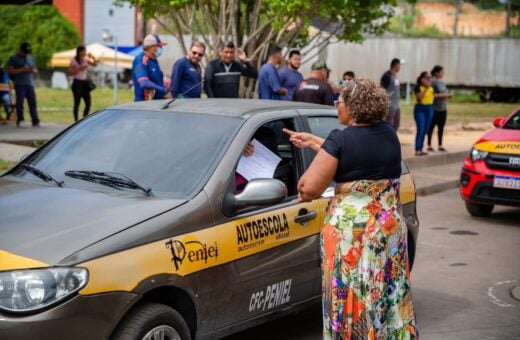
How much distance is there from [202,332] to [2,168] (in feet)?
26.8

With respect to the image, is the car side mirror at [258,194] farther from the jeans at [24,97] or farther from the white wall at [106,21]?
the white wall at [106,21]

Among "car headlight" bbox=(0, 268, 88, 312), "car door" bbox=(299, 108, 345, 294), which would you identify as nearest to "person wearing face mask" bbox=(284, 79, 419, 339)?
"car door" bbox=(299, 108, 345, 294)

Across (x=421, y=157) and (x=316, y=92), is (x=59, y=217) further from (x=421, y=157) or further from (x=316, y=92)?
(x=421, y=157)

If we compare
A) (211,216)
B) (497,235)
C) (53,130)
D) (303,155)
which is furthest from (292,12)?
(211,216)

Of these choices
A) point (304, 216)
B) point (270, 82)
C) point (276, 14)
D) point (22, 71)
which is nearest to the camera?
point (304, 216)

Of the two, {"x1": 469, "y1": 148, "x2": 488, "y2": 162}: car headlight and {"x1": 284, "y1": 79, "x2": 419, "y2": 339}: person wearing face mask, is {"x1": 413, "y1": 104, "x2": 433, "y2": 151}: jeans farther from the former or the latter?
{"x1": 284, "y1": 79, "x2": 419, "y2": 339}: person wearing face mask

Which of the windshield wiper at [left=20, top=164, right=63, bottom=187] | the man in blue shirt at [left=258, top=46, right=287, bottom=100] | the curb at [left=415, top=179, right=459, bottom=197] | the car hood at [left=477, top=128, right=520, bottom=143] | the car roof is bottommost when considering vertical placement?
the curb at [left=415, top=179, right=459, bottom=197]

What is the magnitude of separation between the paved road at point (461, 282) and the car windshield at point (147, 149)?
4.96 feet

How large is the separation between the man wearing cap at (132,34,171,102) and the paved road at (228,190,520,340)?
358 centimetres

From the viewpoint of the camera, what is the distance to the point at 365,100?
4762 mm

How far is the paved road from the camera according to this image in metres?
6.71

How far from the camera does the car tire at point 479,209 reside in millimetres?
11938

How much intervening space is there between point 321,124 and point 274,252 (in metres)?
1.27

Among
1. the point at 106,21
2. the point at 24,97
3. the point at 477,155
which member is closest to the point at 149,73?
the point at 477,155
